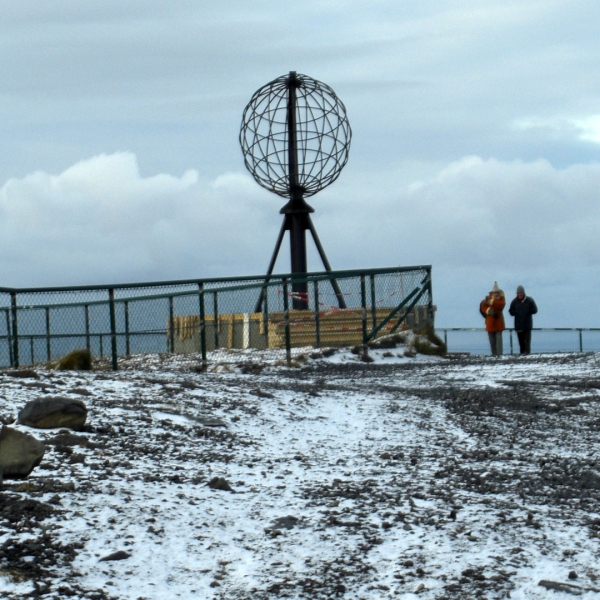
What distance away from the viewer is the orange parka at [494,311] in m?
17.5

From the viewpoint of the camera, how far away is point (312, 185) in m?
26.8

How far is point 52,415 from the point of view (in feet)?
19.4

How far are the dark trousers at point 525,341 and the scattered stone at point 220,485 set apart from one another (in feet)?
45.2

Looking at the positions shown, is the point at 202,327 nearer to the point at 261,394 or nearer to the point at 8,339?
the point at 8,339

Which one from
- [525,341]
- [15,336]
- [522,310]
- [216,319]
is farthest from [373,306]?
[15,336]

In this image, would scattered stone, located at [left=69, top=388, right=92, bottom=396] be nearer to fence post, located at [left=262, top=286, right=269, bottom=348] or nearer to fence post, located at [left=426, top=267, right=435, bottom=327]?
fence post, located at [left=262, top=286, right=269, bottom=348]

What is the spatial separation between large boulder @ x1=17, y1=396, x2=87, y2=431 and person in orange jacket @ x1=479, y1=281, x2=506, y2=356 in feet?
41.6

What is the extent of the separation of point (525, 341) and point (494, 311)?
45.5 inches

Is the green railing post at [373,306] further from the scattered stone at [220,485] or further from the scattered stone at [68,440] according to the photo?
the scattered stone at [220,485]

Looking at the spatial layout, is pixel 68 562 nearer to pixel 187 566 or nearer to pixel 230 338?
pixel 187 566

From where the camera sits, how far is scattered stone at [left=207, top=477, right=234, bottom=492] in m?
4.96


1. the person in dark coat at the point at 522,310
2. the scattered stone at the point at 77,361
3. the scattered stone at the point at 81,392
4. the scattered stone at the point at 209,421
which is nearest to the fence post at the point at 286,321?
the scattered stone at the point at 77,361

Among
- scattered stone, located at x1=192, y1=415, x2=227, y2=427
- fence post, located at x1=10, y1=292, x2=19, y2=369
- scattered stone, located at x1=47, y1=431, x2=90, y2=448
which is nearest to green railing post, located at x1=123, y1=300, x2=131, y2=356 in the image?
fence post, located at x1=10, y1=292, x2=19, y2=369

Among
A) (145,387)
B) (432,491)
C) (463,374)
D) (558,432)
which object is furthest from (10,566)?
(463,374)
